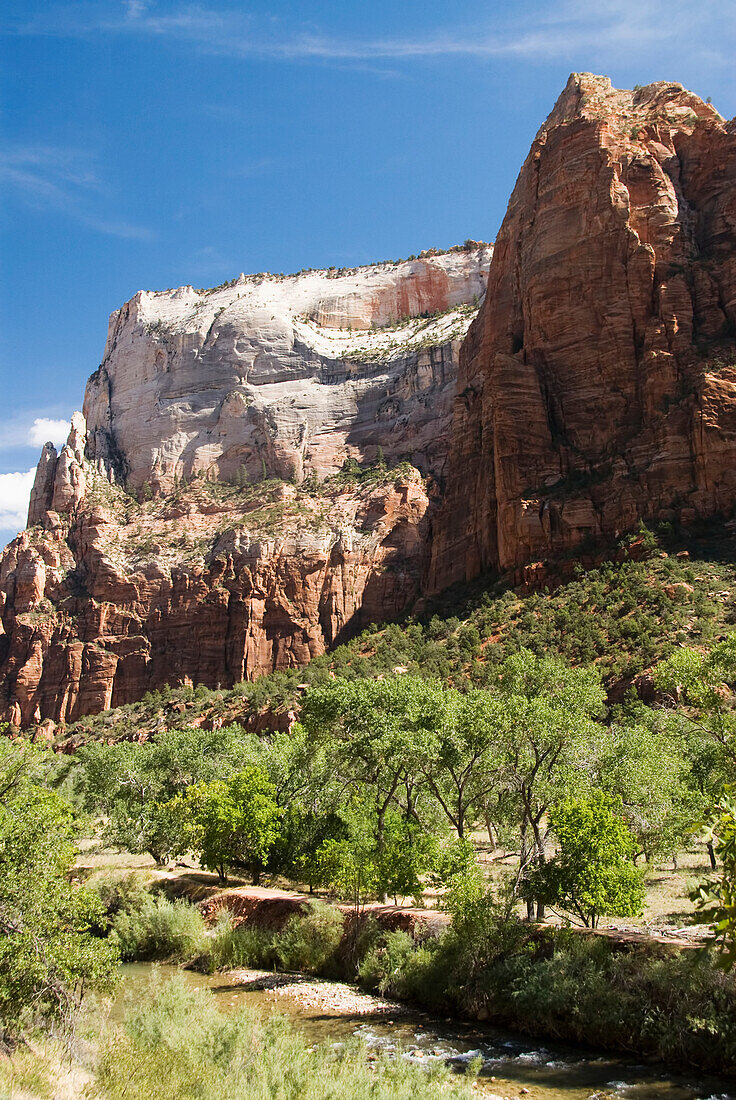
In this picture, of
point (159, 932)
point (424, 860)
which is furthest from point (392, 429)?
point (424, 860)

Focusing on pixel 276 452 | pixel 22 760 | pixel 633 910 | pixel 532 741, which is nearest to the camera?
pixel 22 760

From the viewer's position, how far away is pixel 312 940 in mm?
21203

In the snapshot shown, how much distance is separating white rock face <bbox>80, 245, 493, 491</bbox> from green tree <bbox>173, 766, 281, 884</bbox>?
64.8 m

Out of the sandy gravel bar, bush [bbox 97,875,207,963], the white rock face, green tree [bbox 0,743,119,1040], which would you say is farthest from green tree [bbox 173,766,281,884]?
the white rock face

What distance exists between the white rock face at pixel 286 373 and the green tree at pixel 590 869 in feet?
240

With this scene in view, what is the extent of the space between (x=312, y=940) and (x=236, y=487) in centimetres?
8127

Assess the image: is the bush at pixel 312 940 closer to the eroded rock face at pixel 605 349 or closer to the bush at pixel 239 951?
the bush at pixel 239 951

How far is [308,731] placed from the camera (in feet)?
81.8

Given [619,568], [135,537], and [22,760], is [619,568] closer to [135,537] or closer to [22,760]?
[22,760]

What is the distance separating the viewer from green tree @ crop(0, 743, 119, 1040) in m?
11.8

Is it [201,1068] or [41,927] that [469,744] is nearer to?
[201,1068]

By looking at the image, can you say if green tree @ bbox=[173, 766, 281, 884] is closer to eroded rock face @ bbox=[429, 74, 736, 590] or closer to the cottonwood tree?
the cottonwood tree

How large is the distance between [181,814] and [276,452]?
7172 centimetres

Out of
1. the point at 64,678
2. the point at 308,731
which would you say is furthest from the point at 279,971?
the point at 64,678
